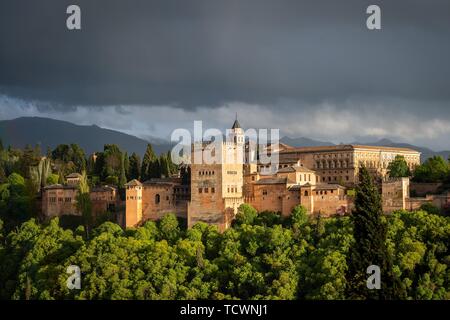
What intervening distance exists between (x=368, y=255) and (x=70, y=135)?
140286mm

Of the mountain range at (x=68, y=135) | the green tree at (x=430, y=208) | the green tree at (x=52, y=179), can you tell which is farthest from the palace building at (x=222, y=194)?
the mountain range at (x=68, y=135)

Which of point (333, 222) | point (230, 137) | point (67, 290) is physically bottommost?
point (67, 290)

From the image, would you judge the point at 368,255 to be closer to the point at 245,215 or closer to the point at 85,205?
the point at 245,215

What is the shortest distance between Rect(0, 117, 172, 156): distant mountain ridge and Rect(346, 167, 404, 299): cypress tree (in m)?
123

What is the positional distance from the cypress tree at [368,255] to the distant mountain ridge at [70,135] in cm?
12298

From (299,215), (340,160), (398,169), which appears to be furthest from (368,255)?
(340,160)

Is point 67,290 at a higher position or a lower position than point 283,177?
lower

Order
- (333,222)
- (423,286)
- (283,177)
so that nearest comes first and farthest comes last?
(423,286) → (333,222) → (283,177)

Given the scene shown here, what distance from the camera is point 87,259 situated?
43562mm

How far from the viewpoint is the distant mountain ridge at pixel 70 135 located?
518 ft

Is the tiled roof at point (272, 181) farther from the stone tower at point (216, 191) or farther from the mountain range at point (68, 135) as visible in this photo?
the mountain range at point (68, 135)
